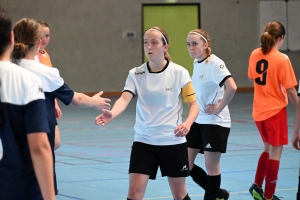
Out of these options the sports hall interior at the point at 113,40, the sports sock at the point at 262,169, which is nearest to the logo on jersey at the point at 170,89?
the sports sock at the point at 262,169

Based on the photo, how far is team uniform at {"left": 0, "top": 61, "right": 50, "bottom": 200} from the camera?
8.15ft

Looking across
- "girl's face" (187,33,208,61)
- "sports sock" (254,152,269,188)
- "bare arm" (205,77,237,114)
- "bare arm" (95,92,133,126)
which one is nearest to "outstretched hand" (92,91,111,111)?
"bare arm" (95,92,133,126)

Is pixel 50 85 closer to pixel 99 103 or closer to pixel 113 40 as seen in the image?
pixel 99 103

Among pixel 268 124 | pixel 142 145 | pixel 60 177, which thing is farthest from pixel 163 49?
pixel 60 177

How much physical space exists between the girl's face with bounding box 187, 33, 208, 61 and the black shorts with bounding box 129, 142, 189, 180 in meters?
1.11

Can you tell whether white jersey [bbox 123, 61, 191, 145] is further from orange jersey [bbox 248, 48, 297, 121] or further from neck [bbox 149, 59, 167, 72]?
orange jersey [bbox 248, 48, 297, 121]

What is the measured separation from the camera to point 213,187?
17.0ft

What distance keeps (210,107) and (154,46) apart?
0.91 m

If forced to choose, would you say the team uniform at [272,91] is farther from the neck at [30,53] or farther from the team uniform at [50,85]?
the neck at [30,53]

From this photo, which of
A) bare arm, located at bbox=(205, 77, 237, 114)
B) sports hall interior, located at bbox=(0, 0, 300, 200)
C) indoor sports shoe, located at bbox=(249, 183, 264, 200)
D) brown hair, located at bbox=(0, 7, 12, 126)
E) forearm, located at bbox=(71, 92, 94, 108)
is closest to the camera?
brown hair, located at bbox=(0, 7, 12, 126)

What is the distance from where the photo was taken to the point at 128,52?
64.9 ft

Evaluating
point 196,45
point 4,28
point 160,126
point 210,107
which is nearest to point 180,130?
point 160,126

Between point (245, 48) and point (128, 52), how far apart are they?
13.4 feet

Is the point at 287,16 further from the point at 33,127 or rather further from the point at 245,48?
the point at 33,127
